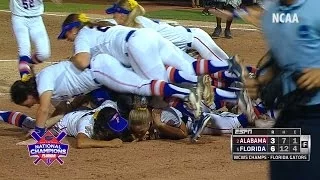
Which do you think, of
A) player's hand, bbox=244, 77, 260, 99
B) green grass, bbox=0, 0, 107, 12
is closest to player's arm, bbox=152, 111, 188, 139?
player's hand, bbox=244, 77, 260, 99

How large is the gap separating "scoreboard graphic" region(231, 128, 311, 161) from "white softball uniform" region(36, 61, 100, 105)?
3.09 meters

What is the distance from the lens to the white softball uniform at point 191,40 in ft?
27.9

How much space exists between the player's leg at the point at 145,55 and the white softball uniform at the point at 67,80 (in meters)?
0.46

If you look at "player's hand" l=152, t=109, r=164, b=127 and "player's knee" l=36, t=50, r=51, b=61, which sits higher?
"player's hand" l=152, t=109, r=164, b=127

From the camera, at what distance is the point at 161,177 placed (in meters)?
6.02

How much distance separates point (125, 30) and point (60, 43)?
8.38 metres

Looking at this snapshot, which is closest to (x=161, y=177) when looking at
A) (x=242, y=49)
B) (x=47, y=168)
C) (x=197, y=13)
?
(x=47, y=168)

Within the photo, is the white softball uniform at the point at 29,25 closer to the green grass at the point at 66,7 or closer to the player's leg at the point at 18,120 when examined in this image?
the player's leg at the point at 18,120

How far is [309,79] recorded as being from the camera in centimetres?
306

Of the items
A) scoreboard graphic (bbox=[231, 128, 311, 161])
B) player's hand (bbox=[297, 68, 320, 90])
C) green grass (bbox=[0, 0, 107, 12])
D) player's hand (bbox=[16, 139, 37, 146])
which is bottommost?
green grass (bbox=[0, 0, 107, 12])

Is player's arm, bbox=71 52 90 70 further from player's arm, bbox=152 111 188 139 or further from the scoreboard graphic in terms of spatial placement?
the scoreboard graphic

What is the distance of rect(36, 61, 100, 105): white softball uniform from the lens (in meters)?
7.47

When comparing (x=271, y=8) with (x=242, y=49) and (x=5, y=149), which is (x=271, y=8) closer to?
(x=5, y=149)

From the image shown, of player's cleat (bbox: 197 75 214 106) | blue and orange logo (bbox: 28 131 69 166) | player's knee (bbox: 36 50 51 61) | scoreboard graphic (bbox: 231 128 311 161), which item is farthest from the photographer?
player's knee (bbox: 36 50 51 61)
